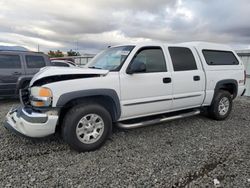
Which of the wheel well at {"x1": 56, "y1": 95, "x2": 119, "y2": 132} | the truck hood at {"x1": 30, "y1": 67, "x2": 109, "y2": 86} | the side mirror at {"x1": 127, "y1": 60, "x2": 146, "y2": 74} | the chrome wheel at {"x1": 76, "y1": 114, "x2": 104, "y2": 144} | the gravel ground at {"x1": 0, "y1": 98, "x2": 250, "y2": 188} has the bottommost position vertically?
the gravel ground at {"x1": 0, "y1": 98, "x2": 250, "y2": 188}

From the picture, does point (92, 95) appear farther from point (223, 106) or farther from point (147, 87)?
point (223, 106)

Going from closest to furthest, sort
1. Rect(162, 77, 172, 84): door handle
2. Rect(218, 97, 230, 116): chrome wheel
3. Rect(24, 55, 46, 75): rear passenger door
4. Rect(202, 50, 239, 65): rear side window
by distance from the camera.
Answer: Rect(162, 77, 172, 84): door handle, Rect(202, 50, 239, 65): rear side window, Rect(218, 97, 230, 116): chrome wheel, Rect(24, 55, 46, 75): rear passenger door

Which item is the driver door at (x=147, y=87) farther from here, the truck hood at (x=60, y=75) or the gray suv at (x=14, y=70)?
the gray suv at (x=14, y=70)

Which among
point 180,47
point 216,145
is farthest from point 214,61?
point 216,145

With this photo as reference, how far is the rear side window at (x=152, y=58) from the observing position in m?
4.03

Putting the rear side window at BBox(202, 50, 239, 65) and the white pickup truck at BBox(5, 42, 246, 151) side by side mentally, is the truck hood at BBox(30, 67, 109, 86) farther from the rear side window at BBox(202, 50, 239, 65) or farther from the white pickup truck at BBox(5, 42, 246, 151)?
the rear side window at BBox(202, 50, 239, 65)

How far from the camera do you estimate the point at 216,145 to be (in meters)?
3.87

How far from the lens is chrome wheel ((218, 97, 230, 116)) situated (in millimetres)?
5402

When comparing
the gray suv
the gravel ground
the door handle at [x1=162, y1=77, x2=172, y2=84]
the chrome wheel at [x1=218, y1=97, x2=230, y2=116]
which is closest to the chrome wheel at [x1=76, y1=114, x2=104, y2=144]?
the gravel ground

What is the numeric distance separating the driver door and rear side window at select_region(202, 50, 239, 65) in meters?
1.51

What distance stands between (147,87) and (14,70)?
503 centimetres

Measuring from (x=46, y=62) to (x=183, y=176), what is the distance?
6.41 m

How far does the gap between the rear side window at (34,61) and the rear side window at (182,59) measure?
16.3 ft

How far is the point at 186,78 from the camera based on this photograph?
176 inches
